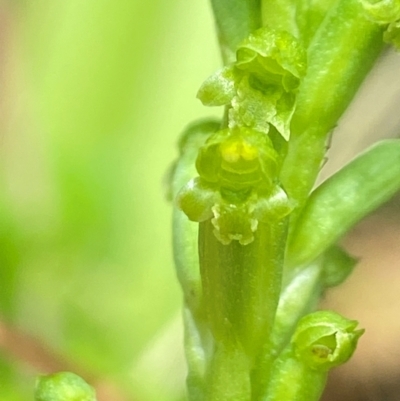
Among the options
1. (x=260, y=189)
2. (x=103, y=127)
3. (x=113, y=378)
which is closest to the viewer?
(x=260, y=189)

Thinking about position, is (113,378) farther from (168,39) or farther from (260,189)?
(260,189)

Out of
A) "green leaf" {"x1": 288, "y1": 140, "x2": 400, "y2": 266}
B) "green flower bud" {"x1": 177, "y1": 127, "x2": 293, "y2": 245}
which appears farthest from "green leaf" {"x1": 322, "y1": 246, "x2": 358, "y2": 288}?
"green flower bud" {"x1": 177, "y1": 127, "x2": 293, "y2": 245}

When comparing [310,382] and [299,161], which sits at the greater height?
[299,161]

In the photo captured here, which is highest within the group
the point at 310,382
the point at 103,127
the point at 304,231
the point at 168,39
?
the point at 168,39

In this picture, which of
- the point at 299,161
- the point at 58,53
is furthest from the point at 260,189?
the point at 58,53

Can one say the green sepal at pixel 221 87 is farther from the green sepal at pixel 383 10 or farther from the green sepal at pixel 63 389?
the green sepal at pixel 63 389

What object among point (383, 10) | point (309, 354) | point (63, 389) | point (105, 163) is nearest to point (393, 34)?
point (383, 10)

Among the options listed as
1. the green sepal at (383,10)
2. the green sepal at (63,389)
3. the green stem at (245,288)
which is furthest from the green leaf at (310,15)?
the green sepal at (63,389)

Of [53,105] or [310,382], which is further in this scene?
[53,105]
